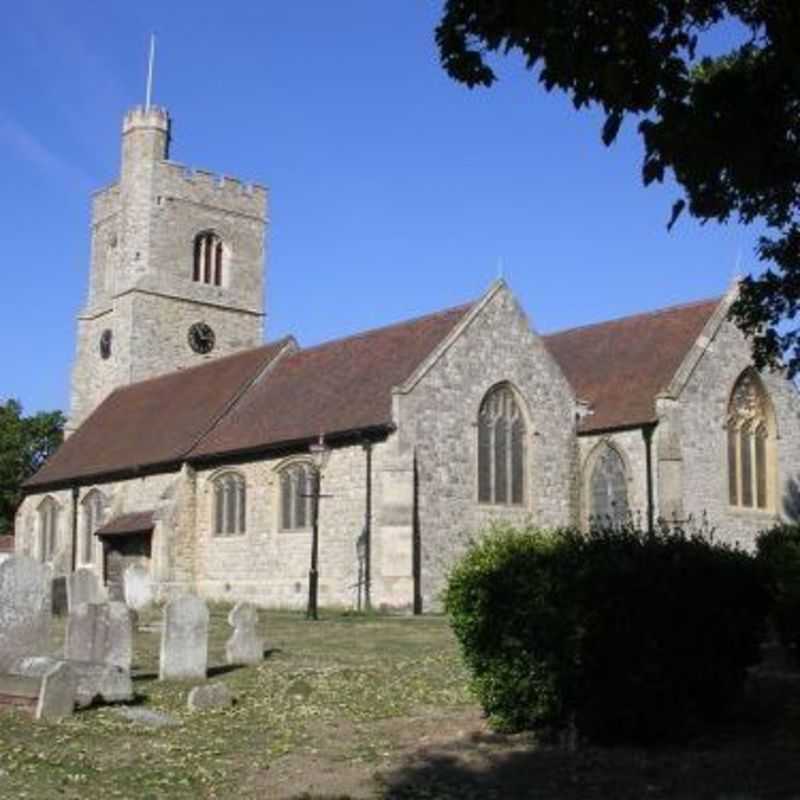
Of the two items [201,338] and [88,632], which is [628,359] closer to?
[201,338]

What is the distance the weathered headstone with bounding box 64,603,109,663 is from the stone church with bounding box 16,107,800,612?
12580 millimetres

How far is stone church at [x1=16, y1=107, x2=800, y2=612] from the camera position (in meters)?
29.5

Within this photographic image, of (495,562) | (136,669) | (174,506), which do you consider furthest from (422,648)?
(174,506)

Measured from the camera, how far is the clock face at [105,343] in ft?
166

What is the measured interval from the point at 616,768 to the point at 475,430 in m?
20.7

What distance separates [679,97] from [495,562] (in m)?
6.14

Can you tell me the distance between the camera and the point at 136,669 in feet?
56.5

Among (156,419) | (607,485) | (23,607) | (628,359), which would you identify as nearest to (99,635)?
(23,607)

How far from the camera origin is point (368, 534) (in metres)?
29.2

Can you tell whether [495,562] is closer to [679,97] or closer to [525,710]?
Answer: [525,710]

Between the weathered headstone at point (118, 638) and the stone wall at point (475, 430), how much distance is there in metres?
14.1

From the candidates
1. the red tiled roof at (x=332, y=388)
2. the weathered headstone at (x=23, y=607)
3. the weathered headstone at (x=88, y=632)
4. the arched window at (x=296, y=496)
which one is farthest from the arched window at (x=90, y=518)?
the weathered headstone at (x=23, y=607)

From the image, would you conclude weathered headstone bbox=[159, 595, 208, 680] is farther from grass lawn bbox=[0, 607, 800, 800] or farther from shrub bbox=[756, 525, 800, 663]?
shrub bbox=[756, 525, 800, 663]

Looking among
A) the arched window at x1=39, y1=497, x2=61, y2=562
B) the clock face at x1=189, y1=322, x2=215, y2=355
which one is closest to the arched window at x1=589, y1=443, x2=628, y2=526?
the arched window at x1=39, y1=497, x2=61, y2=562
